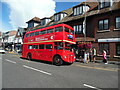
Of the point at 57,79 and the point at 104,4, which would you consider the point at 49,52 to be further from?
the point at 104,4

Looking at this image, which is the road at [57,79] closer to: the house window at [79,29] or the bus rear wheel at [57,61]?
the bus rear wheel at [57,61]

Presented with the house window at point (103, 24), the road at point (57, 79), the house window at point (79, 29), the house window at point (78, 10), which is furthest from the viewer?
the house window at point (78, 10)

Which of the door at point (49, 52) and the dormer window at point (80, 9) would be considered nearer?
the door at point (49, 52)

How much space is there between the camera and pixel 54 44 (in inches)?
447

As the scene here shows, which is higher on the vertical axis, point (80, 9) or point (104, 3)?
point (80, 9)

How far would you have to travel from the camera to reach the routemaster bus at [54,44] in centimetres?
1073

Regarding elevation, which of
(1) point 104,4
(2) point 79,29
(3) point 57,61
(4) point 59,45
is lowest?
(3) point 57,61

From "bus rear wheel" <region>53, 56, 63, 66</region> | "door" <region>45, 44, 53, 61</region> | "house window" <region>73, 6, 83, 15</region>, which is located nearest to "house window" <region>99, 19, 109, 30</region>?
"house window" <region>73, 6, 83, 15</region>

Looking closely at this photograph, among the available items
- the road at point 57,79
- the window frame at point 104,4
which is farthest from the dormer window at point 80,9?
the road at point 57,79

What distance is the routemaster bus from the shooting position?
35.2 feet

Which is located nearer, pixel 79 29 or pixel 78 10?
pixel 79 29

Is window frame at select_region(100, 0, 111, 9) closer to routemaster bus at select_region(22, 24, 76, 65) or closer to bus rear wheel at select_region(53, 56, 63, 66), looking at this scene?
routemaster bus at select_region(22, 24, 76, 65)

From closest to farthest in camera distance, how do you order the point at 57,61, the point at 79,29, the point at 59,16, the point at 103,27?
the point at 57,61 < the point at 103,27 < the point at 79,29 < the point at 59,16

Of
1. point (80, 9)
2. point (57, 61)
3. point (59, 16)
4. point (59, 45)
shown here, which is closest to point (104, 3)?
point (80, 9)
